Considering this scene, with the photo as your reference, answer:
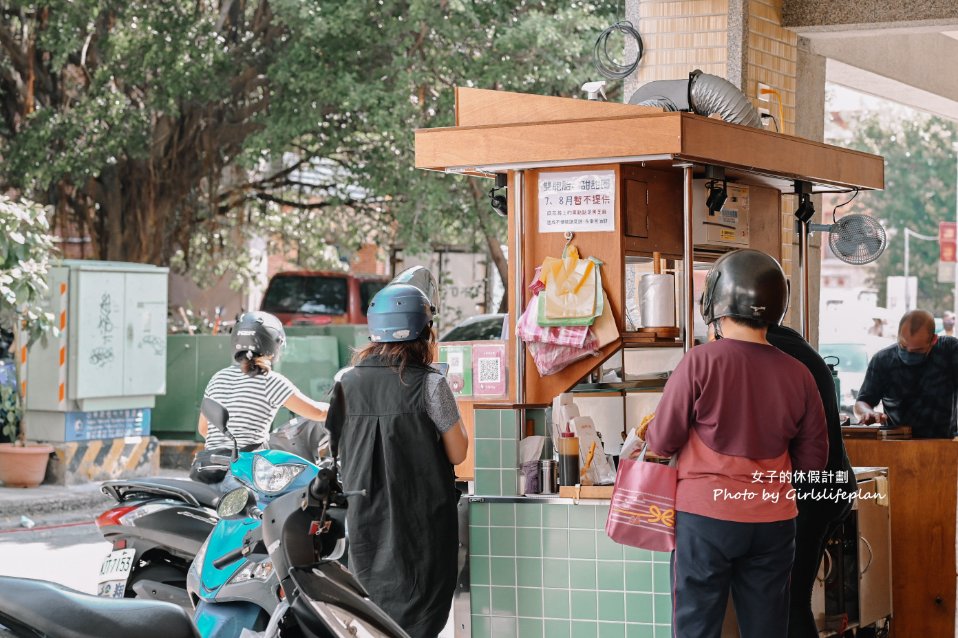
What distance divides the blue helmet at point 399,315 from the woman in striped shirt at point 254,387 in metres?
1.81

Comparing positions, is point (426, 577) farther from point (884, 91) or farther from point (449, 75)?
point (449, 75)

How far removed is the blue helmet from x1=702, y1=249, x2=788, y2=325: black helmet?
1.18m

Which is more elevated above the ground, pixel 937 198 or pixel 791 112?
pixel 937 198

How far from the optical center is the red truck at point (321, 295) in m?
21.6

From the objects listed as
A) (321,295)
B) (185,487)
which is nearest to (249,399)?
(185,487)

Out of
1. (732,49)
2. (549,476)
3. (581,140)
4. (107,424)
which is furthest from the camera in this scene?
(107,424)

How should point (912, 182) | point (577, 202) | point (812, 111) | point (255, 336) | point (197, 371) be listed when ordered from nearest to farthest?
point (577, 202)
point (255, 336)
point (812, 111)
point (197, 371)
point (912, 182)

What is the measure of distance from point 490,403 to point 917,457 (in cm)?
276

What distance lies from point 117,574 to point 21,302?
6588 mm

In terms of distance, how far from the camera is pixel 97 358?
14078mm

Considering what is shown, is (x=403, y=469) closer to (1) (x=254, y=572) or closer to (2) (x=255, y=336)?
(1) (x=254, y=572)

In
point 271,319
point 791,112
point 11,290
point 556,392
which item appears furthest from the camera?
point 11,290

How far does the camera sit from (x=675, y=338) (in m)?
6.54

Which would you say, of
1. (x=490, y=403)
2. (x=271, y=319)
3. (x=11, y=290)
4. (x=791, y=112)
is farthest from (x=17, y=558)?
(x=791, y=112)
